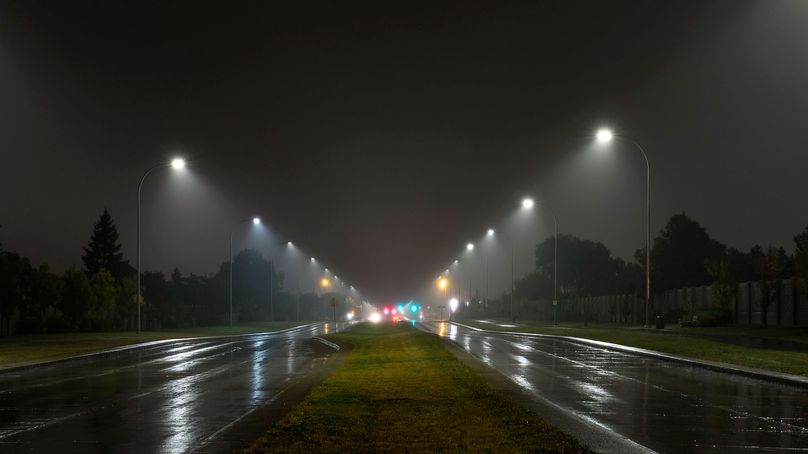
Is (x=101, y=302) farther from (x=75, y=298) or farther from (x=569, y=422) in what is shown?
(x=569, y=422)

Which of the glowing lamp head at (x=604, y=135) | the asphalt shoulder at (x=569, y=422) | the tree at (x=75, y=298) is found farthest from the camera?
the tree at (x=75, y=298)

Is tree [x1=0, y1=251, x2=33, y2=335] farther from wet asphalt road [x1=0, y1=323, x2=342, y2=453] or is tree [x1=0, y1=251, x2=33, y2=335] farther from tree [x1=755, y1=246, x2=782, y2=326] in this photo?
tree [x1=755, y1=246, x2=782, y2=326]

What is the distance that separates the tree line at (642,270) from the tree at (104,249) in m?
57.5

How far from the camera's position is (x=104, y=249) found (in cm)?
13562

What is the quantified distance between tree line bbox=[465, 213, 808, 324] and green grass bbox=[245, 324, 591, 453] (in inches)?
1511

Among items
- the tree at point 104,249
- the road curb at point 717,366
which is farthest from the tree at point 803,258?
the tree at point 104,249

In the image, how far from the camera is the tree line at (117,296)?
67.8 meters

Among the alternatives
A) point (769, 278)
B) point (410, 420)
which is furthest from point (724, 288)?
point (410, 420)

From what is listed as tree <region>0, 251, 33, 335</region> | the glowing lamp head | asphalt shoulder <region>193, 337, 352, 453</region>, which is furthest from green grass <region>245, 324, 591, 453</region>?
tree <region>0, 251, 33, 335</region>

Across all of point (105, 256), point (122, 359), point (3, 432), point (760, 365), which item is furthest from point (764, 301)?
point (105, 256)

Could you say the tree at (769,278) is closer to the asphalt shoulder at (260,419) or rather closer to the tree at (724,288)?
the tree at (724,288)

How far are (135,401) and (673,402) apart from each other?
36.4ft

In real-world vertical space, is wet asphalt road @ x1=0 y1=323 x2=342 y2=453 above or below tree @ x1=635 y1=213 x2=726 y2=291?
below

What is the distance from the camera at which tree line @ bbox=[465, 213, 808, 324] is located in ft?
187
